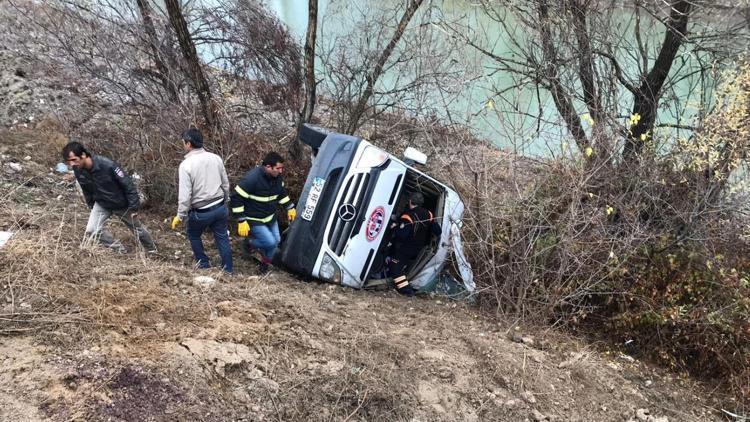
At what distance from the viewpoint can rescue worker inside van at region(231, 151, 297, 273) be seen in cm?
486

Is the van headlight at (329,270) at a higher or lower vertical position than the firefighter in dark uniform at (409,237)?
lower

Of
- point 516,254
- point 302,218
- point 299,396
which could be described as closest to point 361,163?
point 302,218

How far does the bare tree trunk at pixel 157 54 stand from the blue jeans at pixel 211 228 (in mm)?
2780

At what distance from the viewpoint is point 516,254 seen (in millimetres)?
4715

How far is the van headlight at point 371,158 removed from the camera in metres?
4.84

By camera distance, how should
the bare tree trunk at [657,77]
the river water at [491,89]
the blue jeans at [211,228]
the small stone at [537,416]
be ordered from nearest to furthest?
the small stone at [537,416] < the blue jeans at [211,228] < the bare tree trunk at [657,77] < the river water at [491,89]

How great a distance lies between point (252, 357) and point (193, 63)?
4.60m

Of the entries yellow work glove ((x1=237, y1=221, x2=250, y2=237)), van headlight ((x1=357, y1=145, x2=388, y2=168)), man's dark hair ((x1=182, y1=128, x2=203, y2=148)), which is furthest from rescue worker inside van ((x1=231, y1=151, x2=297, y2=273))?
van headlight ((x1=357, y1=145, x2=388, y2=168))

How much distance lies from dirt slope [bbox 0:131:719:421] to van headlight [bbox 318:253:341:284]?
0.41 metres

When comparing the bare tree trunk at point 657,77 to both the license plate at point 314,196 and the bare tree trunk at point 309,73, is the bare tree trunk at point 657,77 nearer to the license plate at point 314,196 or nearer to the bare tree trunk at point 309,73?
the license plate at point 314,196

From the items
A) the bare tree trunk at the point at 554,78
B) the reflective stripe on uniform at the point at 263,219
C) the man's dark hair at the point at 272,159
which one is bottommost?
the reflective stripe on uniform at the point at 263,219

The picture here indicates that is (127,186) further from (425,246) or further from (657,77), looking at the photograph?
(657,77)

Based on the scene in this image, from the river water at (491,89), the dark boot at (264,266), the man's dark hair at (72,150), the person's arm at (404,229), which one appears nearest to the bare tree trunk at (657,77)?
the river water at (491,89)

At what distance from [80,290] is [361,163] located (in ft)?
8.46
